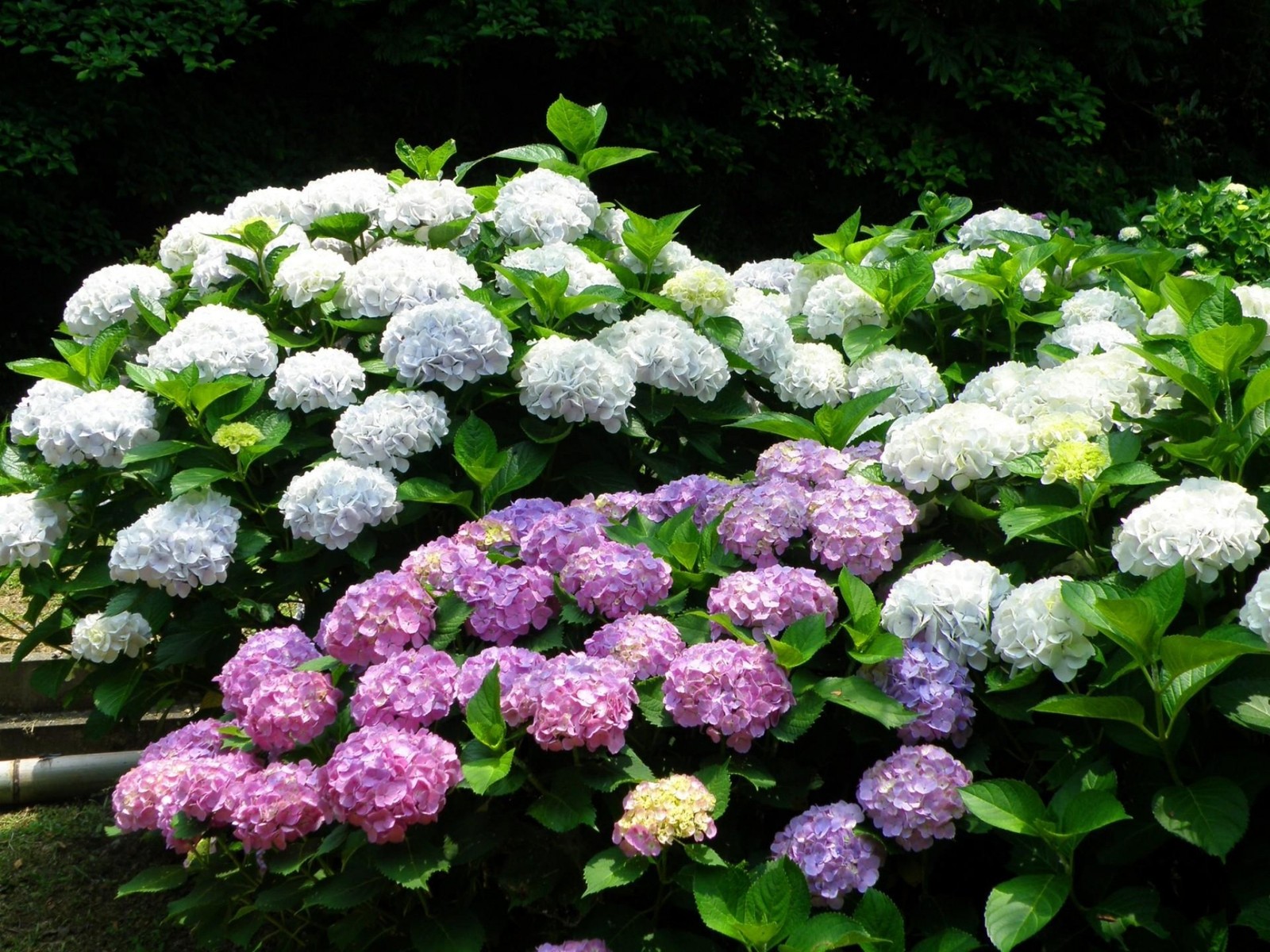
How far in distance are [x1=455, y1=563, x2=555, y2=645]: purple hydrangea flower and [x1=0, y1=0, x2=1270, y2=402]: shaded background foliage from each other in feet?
16.8

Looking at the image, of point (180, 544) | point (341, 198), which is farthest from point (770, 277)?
point (180, 544)

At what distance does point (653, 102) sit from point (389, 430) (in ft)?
19.0

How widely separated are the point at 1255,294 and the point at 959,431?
65 centimetres

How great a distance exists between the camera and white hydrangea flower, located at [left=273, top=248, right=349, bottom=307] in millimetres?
2795

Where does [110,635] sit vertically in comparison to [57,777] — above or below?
above

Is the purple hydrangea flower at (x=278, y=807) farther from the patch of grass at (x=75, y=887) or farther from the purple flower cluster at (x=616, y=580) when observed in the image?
the patch of grass at (x=75, y=887)

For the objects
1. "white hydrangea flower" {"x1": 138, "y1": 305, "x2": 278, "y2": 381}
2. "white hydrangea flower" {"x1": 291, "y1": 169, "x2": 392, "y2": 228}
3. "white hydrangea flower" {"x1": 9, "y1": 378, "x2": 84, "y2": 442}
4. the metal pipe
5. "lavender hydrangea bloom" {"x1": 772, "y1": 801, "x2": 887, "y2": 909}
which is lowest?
the metal pipe

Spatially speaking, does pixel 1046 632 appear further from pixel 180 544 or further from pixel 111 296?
pixel 111 296

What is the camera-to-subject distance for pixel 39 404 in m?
2.70

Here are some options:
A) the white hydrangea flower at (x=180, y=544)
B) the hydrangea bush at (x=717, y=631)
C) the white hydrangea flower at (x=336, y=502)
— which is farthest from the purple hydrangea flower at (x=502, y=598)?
the white hydrangea flower at (x=180, y=544)

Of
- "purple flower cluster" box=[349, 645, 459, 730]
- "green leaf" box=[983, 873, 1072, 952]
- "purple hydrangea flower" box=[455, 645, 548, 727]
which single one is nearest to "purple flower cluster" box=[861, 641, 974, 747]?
"green leaf" box=[983, 873, 1072, 952]

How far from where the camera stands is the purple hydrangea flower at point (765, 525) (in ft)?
7.13

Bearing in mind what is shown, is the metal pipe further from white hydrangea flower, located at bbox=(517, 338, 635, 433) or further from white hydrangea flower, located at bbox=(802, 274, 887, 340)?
white hydrangea flower, located at bbox=(802, 274, 887, 340)

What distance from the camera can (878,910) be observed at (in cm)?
174
